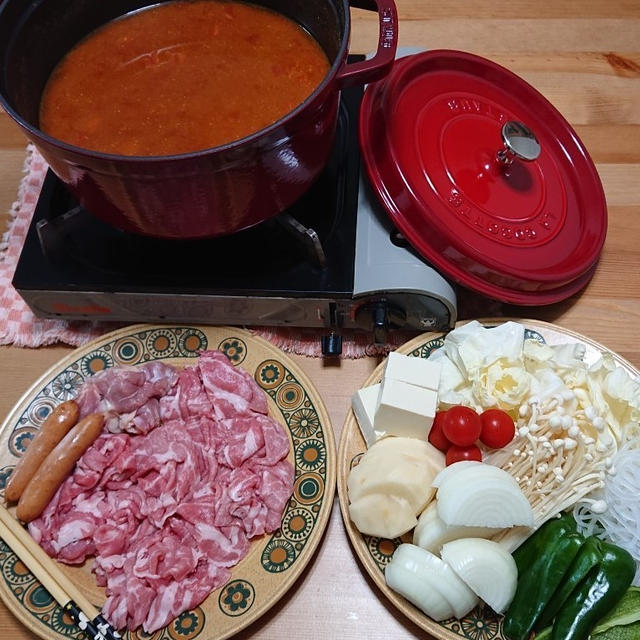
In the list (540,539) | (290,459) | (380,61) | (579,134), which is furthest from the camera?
(579,134)

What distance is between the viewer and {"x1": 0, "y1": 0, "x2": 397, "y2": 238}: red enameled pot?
1.10 m

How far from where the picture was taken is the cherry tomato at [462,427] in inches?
51.4

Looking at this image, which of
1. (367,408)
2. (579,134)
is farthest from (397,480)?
(579,134)

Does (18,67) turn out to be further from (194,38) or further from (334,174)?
(334,174)

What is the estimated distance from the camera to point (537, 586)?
1237 millimetres

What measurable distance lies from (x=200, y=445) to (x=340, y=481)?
1.01ft

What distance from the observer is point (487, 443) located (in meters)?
1.35

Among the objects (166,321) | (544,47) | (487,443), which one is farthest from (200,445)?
(544,47)

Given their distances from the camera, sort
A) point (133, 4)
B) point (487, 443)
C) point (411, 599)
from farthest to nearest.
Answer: point (133, 4), point (487, 443), point (411, 599)

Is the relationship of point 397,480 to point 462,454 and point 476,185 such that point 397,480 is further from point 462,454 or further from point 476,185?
point 476,185

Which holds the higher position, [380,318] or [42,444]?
[380,318]

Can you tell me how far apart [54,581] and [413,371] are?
798 mm

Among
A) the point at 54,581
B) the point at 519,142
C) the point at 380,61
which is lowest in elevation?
the point at 54,581

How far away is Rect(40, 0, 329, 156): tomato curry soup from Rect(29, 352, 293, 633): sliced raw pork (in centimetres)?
49
